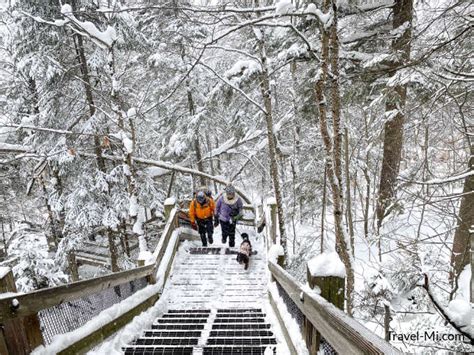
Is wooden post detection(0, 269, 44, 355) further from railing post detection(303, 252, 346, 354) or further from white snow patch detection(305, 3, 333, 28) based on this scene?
white snow patch detection(305, 3, 333, 28)

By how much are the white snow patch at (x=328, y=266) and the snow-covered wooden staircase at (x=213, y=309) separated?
1572 mm

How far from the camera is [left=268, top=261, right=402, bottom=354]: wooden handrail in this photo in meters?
1.35

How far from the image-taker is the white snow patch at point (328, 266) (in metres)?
2.53

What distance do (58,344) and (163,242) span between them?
4505 millimetres

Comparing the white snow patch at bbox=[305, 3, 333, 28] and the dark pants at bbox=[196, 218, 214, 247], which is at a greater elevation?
the white snow patch at bbox=[305, 3, 333, 28]

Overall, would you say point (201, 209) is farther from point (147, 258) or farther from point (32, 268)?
point (32, 268)

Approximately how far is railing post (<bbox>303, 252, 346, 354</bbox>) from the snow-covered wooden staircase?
142 centimetres

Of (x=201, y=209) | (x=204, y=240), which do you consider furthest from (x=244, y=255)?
(x=204, y=240)

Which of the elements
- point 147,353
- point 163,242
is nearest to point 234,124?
point 163,242

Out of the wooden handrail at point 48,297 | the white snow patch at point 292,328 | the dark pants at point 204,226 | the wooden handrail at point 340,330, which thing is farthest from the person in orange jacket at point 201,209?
the wooden handrail at point 340,330

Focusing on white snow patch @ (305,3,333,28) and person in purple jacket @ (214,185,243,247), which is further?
person in purple jacket @ (214,185,243,247)

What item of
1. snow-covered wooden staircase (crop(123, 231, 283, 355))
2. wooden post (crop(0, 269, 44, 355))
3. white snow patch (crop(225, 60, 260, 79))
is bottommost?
snow-covered wooden staircase (crop(123, 231, 283, 355))

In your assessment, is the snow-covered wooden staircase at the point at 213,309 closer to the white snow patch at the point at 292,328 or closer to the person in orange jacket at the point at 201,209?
the white snow patch at the point at 292,328

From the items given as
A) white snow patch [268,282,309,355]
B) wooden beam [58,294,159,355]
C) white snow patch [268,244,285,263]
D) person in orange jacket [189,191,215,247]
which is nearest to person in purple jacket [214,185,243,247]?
person in orange jacket [189,191,215,247]
